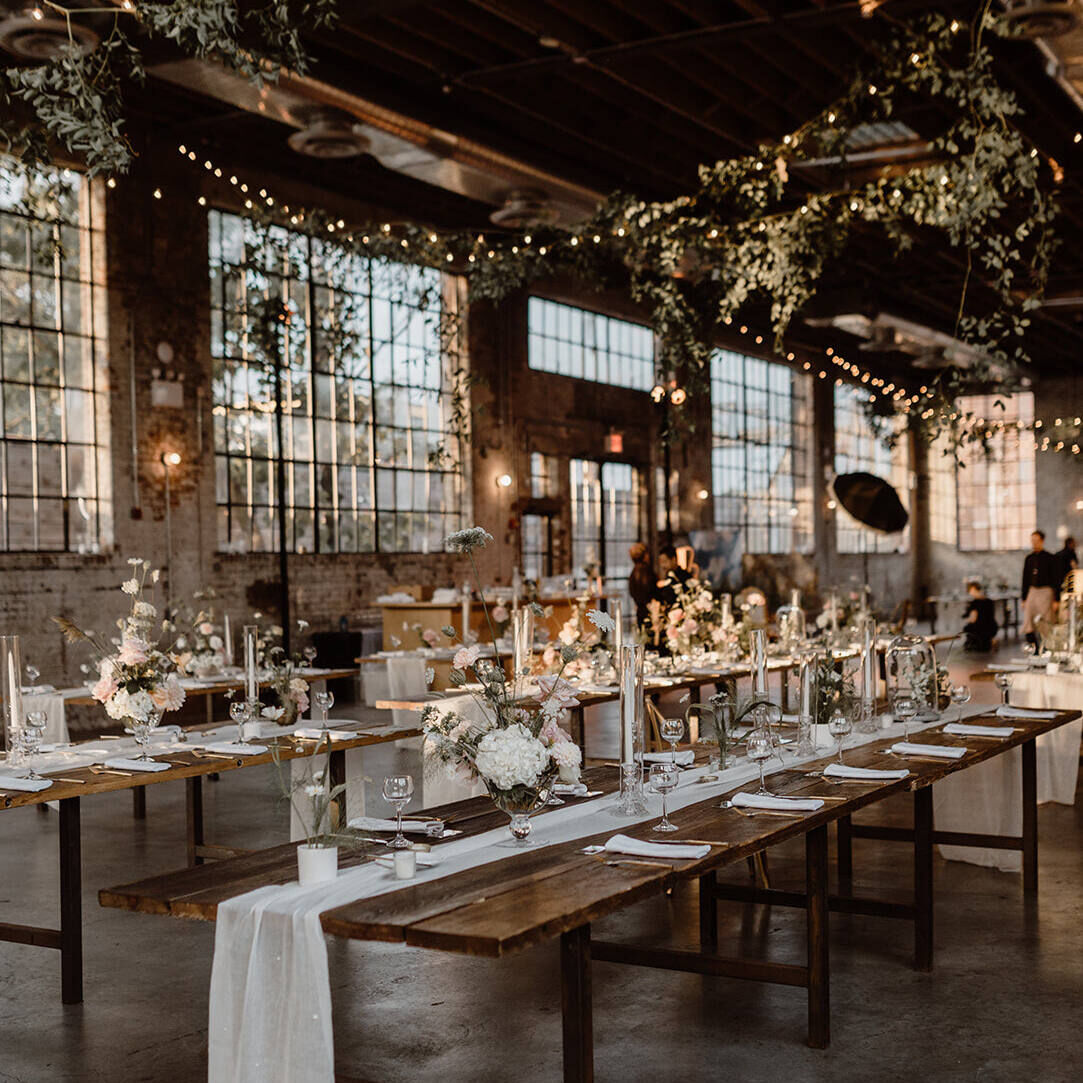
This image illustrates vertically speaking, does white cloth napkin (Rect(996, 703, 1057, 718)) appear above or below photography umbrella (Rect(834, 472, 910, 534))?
below

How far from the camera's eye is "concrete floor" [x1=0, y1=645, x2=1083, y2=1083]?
3.62 metres

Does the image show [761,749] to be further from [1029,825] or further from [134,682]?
[134,682]

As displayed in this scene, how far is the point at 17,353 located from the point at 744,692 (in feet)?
22.0

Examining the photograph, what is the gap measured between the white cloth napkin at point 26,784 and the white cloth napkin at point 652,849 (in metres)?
1.89

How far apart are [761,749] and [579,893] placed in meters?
1.35

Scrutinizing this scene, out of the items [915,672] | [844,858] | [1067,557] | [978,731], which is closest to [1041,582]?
[1067,557]

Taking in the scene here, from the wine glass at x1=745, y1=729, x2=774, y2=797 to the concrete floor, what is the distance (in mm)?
672

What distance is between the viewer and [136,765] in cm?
466

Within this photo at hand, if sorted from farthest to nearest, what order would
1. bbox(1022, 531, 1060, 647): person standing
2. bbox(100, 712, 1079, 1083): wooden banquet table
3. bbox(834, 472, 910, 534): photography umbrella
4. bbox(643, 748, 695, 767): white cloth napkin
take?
bbox(1022, 531, 1060, 647): person standing, bbox(834, 472, 910, 534): photography umbrella, bbox(643, 748, 695, 767): white cloth napkin, bbox(100, 712, 1079, 1083): wooden banquet table

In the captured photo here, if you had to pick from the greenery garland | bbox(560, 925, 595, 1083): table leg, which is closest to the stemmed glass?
the greenery garland

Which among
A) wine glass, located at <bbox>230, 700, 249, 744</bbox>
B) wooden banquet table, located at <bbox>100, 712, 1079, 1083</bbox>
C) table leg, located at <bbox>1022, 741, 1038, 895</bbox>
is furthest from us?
table leg, located at <bbox>1022, 741, 1038, 895</bbox>

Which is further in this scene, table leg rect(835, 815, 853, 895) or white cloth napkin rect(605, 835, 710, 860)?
table leg rect(835, 815, 853, 895)

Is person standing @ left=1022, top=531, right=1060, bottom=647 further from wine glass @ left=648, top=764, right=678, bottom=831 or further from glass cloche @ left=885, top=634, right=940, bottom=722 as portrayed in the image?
wine glass @ left=648, top=764, right=678, bottom=831

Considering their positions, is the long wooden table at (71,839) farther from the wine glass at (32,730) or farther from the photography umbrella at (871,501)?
the photography umbrella at (871,501)
